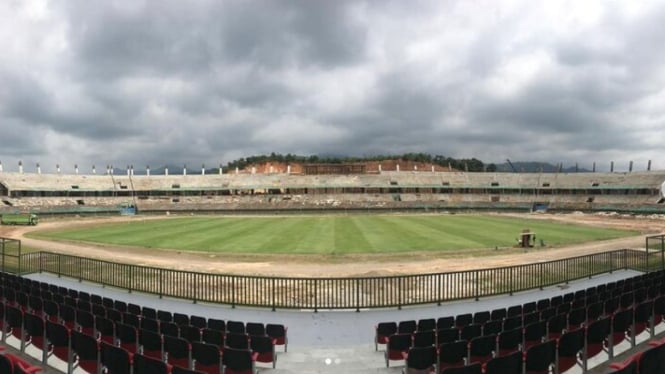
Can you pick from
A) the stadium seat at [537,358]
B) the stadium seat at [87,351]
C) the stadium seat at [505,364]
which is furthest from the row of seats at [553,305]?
the stadium seat at [87,351]

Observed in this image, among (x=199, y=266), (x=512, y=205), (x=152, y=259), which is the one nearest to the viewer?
(x=199, y=266)

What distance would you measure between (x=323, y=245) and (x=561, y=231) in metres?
28.0

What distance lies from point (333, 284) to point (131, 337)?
1101cm

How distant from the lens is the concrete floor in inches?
355

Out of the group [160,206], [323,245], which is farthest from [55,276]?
[160,206]

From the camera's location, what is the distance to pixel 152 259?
92.3 feet

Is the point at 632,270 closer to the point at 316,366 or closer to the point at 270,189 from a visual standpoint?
the point at 316,366

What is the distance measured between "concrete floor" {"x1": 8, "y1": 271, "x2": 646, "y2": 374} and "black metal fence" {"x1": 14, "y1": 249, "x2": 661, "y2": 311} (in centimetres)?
41

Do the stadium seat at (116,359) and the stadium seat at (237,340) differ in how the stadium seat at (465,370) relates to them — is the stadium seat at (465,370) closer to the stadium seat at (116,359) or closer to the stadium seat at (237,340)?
the stadium seat at (237,340)

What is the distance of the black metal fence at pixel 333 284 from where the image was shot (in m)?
14.6

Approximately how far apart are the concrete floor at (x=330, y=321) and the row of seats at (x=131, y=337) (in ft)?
2.30

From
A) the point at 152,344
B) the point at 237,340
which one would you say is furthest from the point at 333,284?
the point at 152,344

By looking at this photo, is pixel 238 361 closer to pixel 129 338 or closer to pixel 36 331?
pixel 129 338

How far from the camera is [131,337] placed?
336 inches
